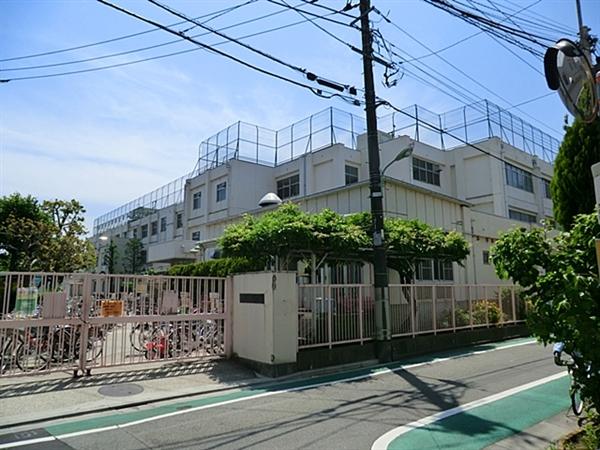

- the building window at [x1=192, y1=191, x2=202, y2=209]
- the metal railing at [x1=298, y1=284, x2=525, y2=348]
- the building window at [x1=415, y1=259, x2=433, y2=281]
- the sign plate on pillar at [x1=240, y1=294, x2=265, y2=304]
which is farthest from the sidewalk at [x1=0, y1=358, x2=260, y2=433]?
the building window at [x1=192, y1=191, x2=202, y2=209]

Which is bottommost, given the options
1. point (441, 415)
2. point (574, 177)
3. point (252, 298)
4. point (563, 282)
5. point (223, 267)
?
point (441, 415)

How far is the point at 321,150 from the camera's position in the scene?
90.7ft

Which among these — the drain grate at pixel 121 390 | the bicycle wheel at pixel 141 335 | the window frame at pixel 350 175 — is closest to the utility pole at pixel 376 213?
the bicycle wheel at pixel 141 335

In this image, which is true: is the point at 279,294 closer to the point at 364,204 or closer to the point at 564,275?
the point at 564,275

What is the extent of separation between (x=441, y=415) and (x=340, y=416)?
4.76 ft

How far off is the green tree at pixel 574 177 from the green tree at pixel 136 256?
132 ft

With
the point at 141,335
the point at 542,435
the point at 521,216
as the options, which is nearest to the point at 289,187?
the point at 521,216

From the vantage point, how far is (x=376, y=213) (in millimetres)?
11227

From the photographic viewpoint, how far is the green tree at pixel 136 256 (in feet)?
148

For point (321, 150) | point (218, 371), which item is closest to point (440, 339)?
point (218, 371)

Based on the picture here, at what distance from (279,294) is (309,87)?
16.1 ft

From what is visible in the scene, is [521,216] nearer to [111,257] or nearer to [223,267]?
[223,267]

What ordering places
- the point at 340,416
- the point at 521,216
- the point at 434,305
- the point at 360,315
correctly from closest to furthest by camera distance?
the point at 340,416, the point at 360,315, the point at 434,305, the point at 521,216

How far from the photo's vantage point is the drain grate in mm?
7403
